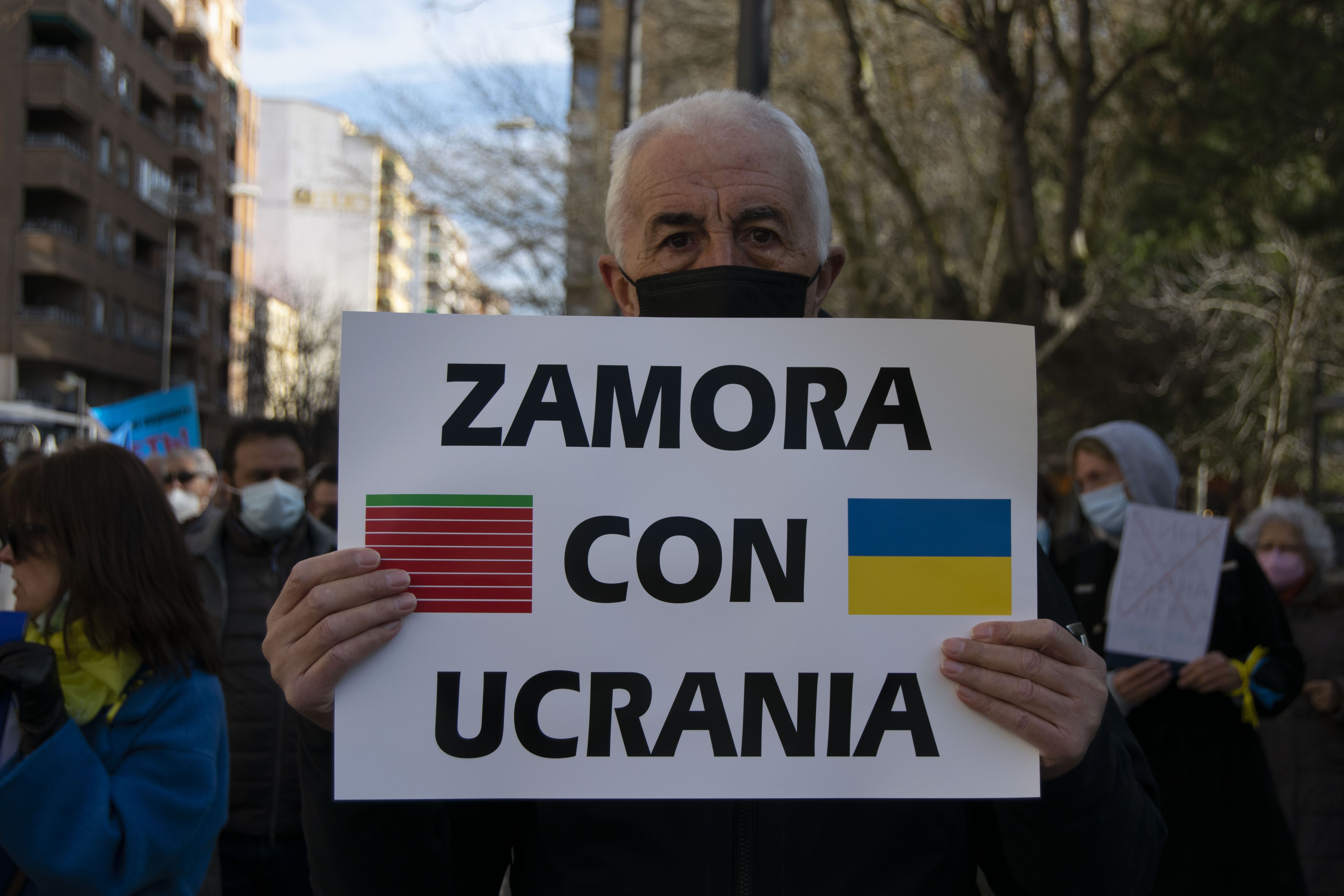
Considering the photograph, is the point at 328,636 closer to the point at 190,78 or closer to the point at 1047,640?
the point at 1047,640

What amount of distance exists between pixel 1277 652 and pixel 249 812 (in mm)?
3394

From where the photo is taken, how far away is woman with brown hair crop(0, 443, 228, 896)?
2.36 meters

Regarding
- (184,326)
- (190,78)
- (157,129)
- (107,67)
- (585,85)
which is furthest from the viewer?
(184,326)

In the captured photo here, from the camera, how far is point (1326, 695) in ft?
15.8

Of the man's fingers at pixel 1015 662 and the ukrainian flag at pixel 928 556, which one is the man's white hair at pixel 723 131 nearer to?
the ukrainian flag at pixel 928 556

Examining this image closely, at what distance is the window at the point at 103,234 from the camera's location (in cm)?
4047

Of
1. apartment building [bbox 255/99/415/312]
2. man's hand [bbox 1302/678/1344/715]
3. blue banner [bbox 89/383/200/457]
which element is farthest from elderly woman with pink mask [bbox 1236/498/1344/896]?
apartment building [bbox 255/99/415/312]

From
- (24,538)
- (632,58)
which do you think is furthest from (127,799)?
(632,58)

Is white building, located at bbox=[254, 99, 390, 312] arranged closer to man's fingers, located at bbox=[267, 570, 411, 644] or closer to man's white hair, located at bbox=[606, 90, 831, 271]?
man's white hair, located at bbox=[606, 90, 831, 271]

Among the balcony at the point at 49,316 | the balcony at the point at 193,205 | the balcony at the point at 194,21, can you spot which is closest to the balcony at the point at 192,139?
the balcony at the point at 193,205

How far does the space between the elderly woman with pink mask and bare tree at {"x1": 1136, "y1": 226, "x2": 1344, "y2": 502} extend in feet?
31.8

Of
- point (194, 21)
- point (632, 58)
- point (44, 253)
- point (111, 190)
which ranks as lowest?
point (632, 58)

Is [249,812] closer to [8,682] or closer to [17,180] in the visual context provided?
[8,682]

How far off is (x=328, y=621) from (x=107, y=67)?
4345 centimetres
